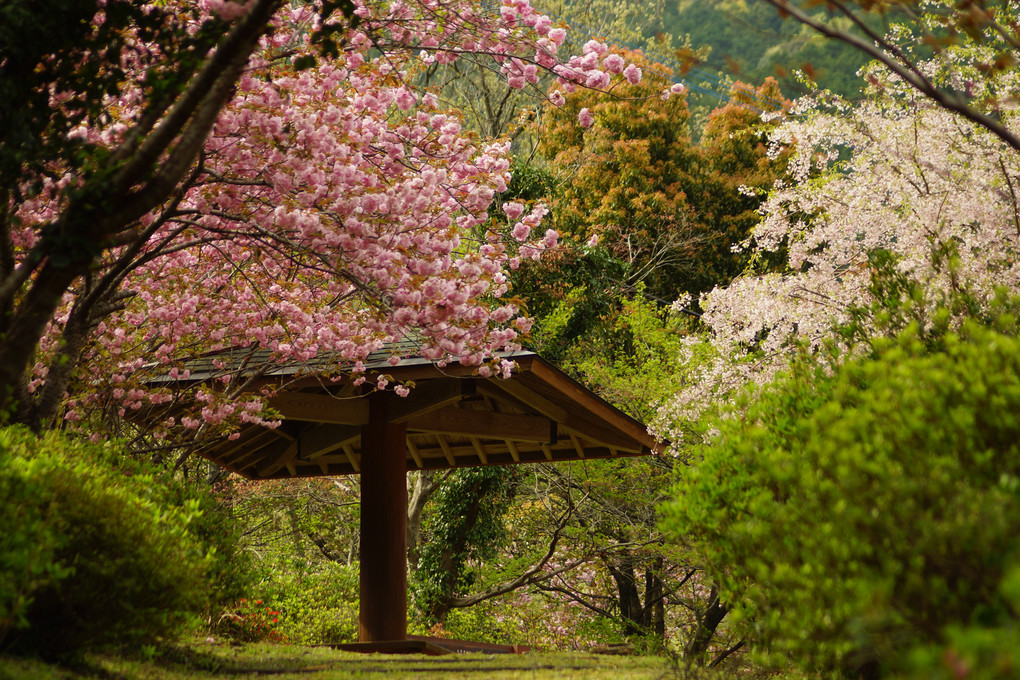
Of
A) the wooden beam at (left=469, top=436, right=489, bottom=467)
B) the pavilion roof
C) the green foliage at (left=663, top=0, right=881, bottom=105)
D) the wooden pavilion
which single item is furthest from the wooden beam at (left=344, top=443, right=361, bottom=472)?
the green foliage at (left=663, top=0, right=881, bottom=105)

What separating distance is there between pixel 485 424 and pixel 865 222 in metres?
5.17

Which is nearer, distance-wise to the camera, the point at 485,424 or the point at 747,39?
the point at 485,424

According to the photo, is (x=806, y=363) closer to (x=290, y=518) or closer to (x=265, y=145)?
(x=265, y=145)

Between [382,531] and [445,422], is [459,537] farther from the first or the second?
[382,531]

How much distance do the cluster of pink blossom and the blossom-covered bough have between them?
3.33m

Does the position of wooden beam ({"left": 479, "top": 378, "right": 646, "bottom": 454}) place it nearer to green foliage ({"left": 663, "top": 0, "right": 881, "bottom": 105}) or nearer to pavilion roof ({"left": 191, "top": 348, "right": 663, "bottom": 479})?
pavilion roof ({"left": 191, "top": 348, "right": 663, "bottom": 479})

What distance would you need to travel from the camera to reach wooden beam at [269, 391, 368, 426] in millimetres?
7766

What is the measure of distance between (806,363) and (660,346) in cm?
1099

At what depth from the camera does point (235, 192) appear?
217 inches

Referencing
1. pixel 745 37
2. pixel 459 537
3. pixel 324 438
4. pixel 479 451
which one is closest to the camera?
pixel 324 438

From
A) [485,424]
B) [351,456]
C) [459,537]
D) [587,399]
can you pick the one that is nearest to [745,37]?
[459,537]

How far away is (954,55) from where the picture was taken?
1110cm

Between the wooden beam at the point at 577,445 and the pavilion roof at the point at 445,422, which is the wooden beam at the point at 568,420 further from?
the wooden beam at the point at 577,445

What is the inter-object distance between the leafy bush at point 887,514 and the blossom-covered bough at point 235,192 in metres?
2.60
